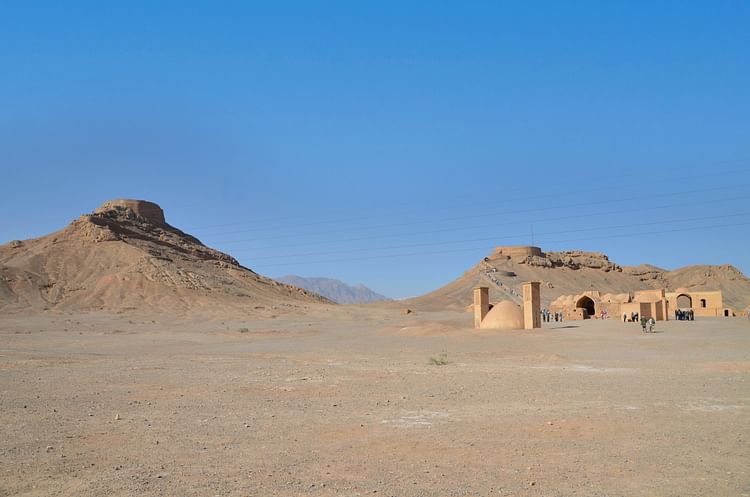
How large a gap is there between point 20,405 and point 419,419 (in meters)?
7.29

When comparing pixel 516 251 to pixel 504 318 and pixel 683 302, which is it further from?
pixel 504 318

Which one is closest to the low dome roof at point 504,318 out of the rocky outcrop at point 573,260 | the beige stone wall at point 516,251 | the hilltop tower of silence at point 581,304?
the hilltop tower of silence at point 581,304

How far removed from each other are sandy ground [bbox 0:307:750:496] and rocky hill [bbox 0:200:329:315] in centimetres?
4525

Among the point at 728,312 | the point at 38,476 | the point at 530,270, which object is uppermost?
the point at 530,270

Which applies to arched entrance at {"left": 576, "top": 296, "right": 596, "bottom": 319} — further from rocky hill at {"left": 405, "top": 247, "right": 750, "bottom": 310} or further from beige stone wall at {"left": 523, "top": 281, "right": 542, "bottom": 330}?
beige stone wall at {"left": 523, "top": 281, "right": 542, "bottom": 330}

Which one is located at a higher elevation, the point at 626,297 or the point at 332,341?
the point at 626,297

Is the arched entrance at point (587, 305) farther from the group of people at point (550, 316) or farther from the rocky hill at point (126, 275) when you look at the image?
the rocky hill at point (126, 275)

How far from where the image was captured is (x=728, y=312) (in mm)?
57188

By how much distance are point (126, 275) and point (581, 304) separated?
157 ft

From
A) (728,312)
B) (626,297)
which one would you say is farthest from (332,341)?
(728,312)

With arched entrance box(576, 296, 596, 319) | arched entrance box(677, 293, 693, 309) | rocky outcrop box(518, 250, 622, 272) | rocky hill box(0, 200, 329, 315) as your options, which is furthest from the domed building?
rocky outcrop box(518, 250, 622, 272)

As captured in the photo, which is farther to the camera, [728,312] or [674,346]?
[728,312]

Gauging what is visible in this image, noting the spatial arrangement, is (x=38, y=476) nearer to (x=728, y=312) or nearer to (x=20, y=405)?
(x=20, y=405)

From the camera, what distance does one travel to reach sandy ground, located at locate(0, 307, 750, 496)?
271 inches
